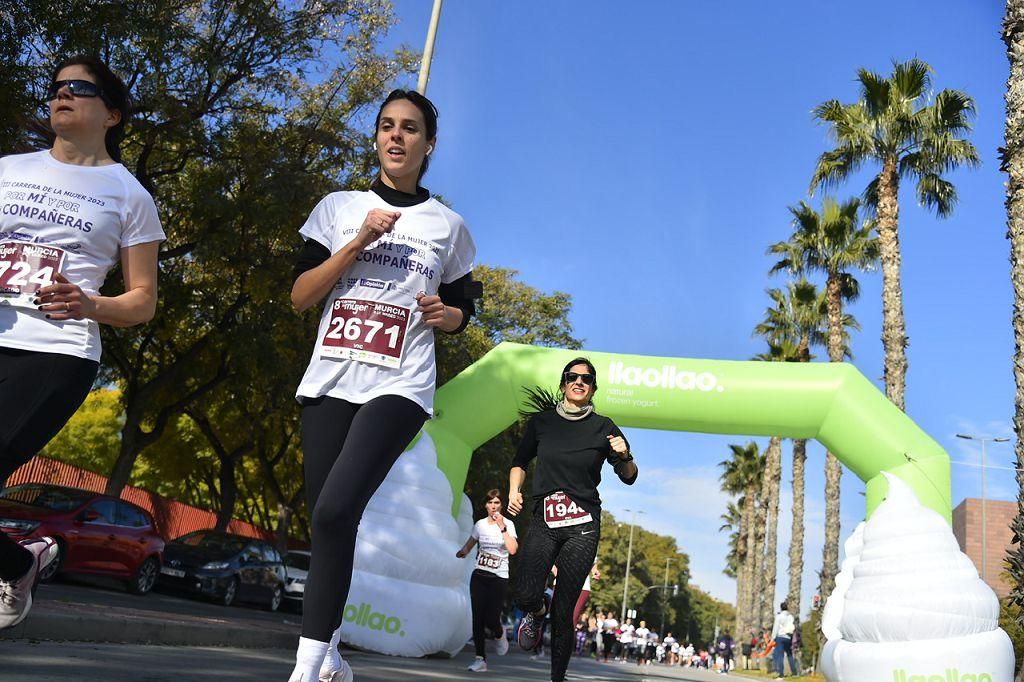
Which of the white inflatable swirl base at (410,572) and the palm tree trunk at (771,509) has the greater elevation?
the palm tree trunk at (771,509)

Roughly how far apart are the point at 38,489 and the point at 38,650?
9.59 meters

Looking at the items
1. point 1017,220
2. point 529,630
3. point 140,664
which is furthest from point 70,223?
point 1017,220

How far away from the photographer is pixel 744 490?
59688 millimetres

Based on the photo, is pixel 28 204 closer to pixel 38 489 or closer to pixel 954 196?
pixel 38 489

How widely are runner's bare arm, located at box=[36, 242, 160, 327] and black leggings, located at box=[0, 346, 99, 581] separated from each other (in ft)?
0.49

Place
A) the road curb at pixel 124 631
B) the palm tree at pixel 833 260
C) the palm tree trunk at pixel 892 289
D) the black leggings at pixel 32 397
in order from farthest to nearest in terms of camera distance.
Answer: the palm tree at pixel 833 260, the palm tree trunk at pixel 892 289, the road curb at pixel 124 631, the black leggings at pixel 32 397

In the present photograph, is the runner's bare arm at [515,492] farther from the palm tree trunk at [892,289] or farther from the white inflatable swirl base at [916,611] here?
the palm tree trunk at [892,289]

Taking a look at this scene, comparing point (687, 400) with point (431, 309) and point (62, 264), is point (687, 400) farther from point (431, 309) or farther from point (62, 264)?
point (62, 264)

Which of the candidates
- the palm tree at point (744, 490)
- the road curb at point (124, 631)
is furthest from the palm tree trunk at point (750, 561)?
the road curb at point (124, 631)

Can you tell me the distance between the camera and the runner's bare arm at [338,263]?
3611 mm

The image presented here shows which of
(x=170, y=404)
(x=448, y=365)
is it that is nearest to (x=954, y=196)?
(x=448, y=365)

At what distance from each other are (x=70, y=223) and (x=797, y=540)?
2997 cm

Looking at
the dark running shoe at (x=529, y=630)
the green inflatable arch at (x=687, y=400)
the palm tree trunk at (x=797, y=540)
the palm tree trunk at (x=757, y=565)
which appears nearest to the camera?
the dark running shoe at (x=529, y=630)

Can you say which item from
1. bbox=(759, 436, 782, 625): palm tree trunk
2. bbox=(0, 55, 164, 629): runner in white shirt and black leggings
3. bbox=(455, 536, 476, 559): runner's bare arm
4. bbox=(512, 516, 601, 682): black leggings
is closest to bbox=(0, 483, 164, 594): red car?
bbox=(455, 536, 476, 559): runner's bare arm
